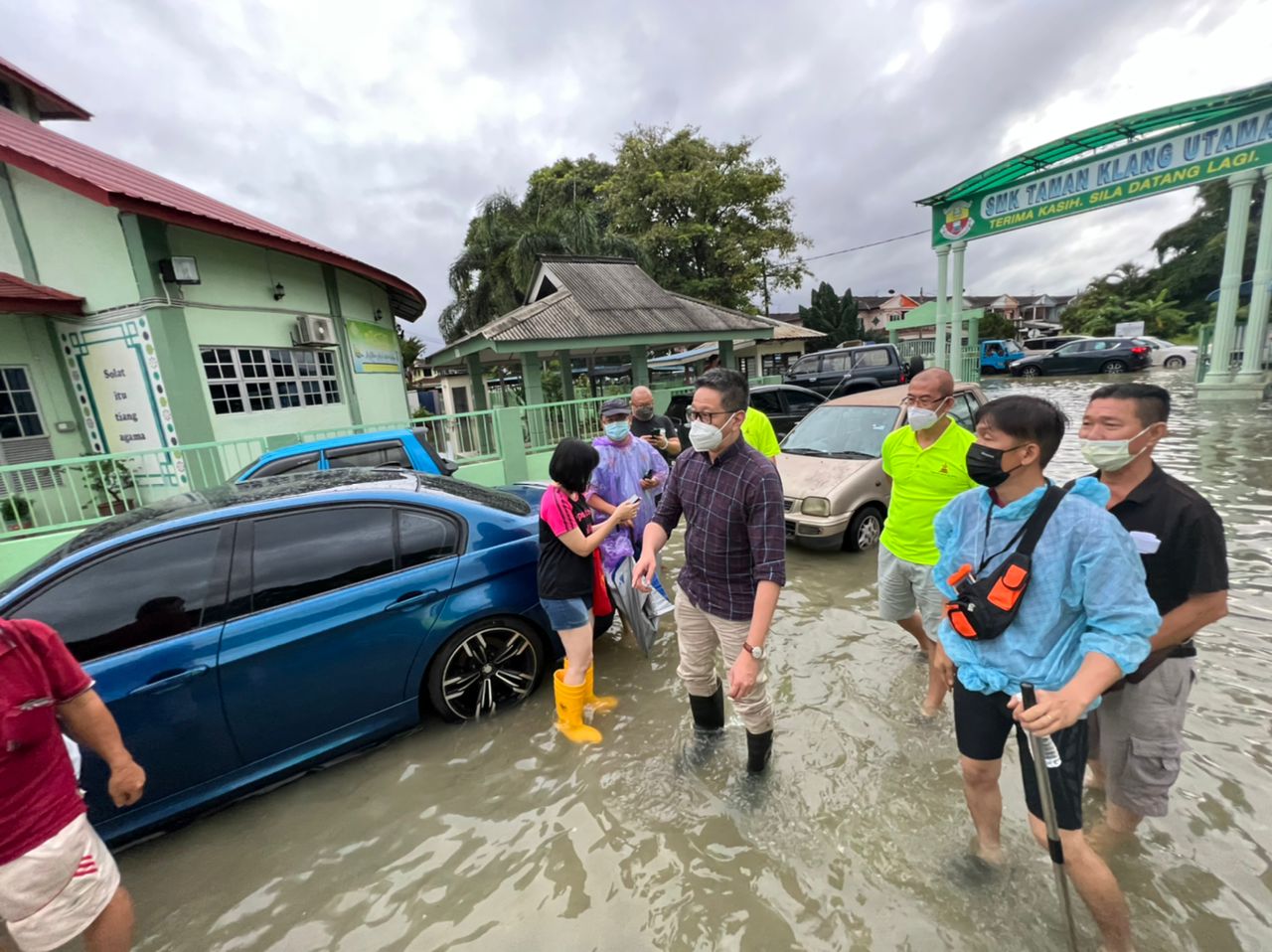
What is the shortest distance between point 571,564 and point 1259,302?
53.8ft

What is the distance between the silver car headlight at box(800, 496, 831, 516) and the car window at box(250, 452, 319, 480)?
14.7 feet

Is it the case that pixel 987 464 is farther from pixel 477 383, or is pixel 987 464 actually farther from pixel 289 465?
pixel 477 383

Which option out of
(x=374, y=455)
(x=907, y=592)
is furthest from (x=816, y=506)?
(x=374, y=455)

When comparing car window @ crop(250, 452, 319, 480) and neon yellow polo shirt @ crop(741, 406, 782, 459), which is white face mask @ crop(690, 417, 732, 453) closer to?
neon yellow polo shirt @ crop(741, 406, 782, 459)

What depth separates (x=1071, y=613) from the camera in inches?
61.0

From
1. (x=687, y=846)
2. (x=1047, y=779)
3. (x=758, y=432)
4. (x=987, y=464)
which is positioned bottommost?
(x=687, y=846)

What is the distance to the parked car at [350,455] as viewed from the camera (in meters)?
4.92

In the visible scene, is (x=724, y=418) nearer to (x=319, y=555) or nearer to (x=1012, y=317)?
(x=319, y=555)

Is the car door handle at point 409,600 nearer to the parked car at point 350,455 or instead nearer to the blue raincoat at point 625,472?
the blue raincoat at point 625,472

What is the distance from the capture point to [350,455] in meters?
5.15

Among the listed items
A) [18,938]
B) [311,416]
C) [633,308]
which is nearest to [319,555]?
[18,938]


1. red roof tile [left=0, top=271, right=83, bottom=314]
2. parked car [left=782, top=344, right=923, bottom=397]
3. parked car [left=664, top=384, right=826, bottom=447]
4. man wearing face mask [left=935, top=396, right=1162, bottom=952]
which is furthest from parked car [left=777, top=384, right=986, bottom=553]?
red roof tile [left=0, top=271, right=83, bottom=314]

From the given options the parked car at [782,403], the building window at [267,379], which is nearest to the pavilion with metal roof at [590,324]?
the parked car at [782,403]

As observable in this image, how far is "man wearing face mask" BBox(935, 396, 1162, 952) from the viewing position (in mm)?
1396
